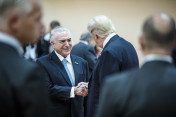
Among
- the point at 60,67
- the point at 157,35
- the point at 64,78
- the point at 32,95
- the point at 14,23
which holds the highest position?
the point at 14,23

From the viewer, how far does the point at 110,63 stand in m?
2.70

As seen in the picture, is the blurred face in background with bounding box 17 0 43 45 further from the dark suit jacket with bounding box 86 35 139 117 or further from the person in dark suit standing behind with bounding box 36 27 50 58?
the person in dark suit standing behind with bounding box 36 27 50 58

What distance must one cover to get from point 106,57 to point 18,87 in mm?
1514

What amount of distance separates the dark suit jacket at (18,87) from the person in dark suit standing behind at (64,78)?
1706 millimetres

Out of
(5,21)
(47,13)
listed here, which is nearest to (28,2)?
(5,21)

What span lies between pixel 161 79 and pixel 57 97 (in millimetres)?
1911

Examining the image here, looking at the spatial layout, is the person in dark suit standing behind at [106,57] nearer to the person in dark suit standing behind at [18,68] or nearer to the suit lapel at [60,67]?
the suit lapel at [60,67]

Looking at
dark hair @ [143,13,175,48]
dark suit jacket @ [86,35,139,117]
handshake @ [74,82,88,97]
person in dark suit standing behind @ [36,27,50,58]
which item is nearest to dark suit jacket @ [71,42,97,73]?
handshake @ [74,82,88,97]

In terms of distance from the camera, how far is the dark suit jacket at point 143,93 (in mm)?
1361

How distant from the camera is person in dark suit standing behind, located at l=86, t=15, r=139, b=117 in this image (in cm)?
271

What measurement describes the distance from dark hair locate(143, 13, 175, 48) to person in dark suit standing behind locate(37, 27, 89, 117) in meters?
1.71

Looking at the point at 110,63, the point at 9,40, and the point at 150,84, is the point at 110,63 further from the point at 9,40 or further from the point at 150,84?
the point at 9,40

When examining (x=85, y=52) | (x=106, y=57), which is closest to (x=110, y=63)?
(x=106, y=57)

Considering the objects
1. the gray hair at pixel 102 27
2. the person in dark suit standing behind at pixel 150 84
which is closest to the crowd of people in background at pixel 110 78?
the person in dark suit standing behind at pixel 150 84
